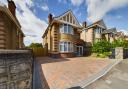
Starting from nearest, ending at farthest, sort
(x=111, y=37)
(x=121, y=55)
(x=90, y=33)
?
(x=121, y=55), (x=90, y=33), (x=111, y=37)

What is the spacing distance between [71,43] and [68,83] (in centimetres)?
1811

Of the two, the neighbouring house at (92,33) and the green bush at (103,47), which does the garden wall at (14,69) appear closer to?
the green bush at (103,47)

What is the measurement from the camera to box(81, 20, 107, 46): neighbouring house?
32.8 meters

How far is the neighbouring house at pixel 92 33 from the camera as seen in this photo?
108ft

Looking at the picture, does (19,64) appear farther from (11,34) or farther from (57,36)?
(57,36)

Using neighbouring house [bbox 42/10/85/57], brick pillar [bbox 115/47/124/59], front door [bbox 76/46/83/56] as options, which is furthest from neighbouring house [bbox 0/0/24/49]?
front door [bbox 76/46/83/56]

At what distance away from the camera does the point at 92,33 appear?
3269 centimetres

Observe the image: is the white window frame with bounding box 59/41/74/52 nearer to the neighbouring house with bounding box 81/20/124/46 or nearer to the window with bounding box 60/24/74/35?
the window with bounding box 60/24/74/35

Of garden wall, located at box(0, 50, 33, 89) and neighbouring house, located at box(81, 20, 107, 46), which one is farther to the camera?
neighbouring house, located at box(81, 20, 107, 46)

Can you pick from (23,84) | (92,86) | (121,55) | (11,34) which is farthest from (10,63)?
(121,55)

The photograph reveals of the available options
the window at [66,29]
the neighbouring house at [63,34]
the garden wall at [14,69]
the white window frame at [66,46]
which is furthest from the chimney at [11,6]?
the garden wall at [14,69]

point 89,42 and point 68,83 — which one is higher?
point 89,42

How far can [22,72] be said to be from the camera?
13.4 feet

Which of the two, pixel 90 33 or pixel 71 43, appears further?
pixel 90 33
